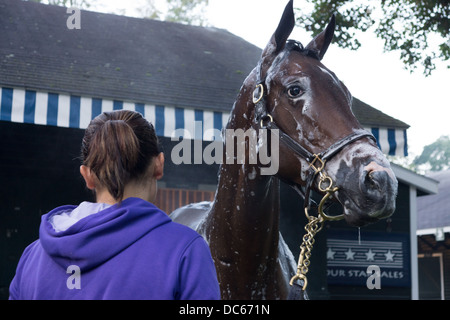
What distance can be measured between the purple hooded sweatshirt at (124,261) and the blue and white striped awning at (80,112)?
4262 millimetres

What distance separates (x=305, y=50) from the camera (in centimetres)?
294

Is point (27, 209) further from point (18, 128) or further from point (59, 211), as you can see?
point (59, 211)

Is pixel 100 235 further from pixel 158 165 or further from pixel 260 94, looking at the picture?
pixel 260 94

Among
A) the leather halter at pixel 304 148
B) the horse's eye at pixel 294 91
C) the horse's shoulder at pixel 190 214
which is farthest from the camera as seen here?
the horse's shoulder at pixel 190 214

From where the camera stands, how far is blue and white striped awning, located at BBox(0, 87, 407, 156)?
5660 millimetres

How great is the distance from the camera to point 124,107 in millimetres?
5922

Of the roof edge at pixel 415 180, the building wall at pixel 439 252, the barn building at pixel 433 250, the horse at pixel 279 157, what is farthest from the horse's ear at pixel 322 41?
the building wall at pixel 439 252

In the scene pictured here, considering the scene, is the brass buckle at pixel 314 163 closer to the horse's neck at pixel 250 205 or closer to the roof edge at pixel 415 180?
the horse's neck at pixel 250 205

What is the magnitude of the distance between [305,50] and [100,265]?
1.88m

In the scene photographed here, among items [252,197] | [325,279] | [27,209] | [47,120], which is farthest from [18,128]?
[252,197]

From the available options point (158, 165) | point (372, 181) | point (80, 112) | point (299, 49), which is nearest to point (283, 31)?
point (299, 49)

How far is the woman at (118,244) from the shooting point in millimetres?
1409

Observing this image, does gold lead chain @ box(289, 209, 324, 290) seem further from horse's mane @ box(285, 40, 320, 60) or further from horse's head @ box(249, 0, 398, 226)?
horse's mane @ box(285, 40, 320, 60)

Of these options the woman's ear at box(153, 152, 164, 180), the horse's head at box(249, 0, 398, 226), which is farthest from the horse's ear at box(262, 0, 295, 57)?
the woman's ear at box(153, 152, 164, 180)
